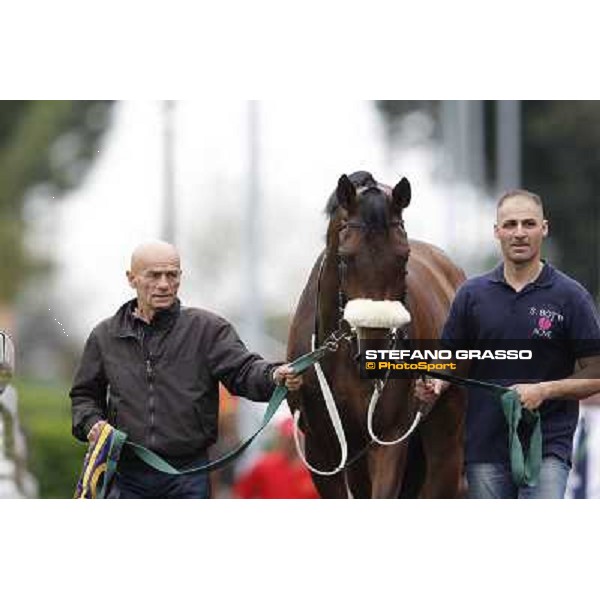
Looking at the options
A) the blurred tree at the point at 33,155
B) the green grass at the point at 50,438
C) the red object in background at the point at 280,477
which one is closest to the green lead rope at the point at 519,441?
the red object in background at the point at 280,477

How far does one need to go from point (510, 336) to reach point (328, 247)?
78 cm

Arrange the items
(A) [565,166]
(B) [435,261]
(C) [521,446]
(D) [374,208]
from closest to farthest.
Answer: (D) [374,208] → (C) [521,446] → (B) [435,261] → (A) [565,166]

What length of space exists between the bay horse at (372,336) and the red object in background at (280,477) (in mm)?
690

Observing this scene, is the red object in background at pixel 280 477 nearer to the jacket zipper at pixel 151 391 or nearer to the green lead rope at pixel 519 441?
the jacket zipper at pixel 151 391

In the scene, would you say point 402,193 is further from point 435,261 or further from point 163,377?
point 163,377

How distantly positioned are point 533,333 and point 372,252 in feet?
2.40

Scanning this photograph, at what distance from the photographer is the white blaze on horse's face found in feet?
19.0

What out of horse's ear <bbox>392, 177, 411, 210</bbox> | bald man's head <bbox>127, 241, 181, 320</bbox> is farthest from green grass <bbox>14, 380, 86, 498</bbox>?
horse's ear <bbox>392, 177, 411, 210</bbox>

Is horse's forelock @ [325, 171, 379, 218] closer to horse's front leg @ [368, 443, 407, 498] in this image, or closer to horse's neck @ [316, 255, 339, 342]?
horse's neck @ [316, 255, 339, 342]

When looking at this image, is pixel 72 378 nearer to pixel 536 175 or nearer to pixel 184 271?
pixel 184 271

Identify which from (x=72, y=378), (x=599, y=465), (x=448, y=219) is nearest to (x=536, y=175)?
(x=448, y=219)

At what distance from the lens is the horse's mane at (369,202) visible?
588cm

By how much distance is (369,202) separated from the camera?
19.5ft

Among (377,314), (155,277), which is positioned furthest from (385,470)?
(155,277)
